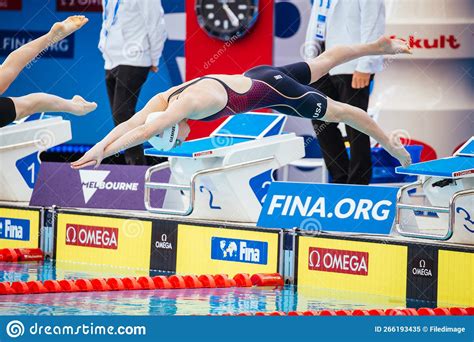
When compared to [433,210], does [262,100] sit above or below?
above

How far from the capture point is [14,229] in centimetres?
959

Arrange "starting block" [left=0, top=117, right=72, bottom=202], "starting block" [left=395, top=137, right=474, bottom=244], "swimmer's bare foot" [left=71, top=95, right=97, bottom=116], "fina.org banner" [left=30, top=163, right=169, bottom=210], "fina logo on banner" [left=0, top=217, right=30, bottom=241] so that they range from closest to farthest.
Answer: "starting block" [left=395, top=137, right=474, bottom=244] → "swimmer's bare foot" [left=71, top=95, right=97, bottom=116] → "fina.org banner" [left=30, top=163, right=169, bottom=210] → "fina logo on banner" [left=0, top=217, right=30, bottom=241] → "starting block" [left=0, top=117, right=72, bottom=202]

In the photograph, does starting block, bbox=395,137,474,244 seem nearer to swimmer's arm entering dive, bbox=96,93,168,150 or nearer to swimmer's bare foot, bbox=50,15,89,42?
swimmer's arm entering dive, bbox=96,93,168,150

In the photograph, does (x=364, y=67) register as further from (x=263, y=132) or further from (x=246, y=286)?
(x=246, y=286)

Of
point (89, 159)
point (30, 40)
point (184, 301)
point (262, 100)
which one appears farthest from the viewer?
point (30, 40)

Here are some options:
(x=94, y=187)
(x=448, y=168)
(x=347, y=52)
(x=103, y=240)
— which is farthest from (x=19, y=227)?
(x=448, y=168)

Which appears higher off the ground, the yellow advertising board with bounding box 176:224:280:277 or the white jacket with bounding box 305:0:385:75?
the white jacket with bounding box 305:0:385:75

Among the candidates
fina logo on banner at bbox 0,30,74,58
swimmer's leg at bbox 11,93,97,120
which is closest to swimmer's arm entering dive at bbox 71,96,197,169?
swimmer's leg at bbox 11,93,97,120

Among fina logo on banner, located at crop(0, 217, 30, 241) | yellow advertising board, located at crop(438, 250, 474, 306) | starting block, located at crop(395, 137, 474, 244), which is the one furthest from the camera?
fina logo on banner, located at crop(0, 217, 30, 241)

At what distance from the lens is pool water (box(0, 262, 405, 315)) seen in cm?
682

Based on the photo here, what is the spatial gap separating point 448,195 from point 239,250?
1.46 m

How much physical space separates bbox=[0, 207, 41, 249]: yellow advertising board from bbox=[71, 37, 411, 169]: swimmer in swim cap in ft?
8.69

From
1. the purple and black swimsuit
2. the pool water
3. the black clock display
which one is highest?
the black clock display

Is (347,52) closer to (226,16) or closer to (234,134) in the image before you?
(234,134)
